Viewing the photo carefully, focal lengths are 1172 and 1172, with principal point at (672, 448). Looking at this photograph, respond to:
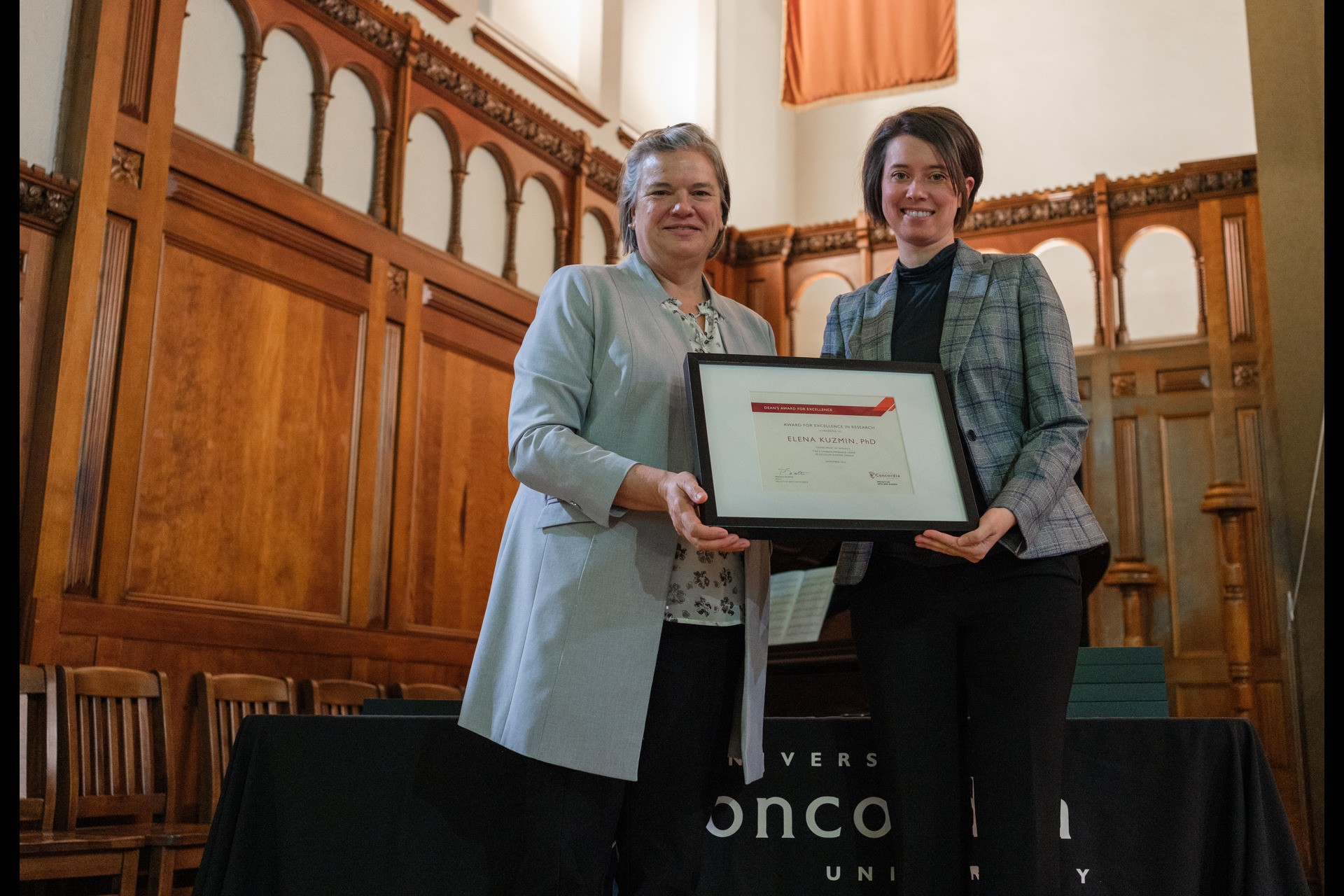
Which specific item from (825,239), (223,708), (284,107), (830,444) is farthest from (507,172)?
(830,444)

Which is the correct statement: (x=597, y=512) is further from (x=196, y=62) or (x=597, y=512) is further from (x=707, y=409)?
(x=196, y=62)

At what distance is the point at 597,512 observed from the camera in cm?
152

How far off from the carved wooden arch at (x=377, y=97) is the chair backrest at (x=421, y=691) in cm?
244

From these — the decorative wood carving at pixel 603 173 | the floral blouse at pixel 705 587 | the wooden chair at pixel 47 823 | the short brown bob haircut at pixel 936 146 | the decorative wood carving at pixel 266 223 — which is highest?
the decorative wood carving at pixel 603 173

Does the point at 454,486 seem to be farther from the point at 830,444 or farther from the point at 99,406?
the point at 830,444

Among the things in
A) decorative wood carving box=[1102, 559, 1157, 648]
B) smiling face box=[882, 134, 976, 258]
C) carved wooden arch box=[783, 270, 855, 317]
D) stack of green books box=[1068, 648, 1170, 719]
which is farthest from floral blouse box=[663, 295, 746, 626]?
carved wooden arch box=[783, 270, 855, 317]

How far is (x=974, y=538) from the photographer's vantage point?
1.48 meters

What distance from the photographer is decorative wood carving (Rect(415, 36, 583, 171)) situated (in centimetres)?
543

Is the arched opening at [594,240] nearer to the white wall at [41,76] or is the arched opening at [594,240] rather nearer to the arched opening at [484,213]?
the arched opening at [484,213]

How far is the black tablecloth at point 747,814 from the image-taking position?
5.78 feet

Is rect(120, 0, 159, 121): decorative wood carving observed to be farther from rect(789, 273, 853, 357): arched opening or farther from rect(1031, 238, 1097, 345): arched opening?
rect(1031, 238, 1097, 345): arched opening

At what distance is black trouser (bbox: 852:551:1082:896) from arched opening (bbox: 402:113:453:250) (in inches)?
165

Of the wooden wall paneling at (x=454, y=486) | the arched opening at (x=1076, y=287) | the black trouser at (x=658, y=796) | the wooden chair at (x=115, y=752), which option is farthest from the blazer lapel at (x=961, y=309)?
the arched opening at (x=1076, y=287)
